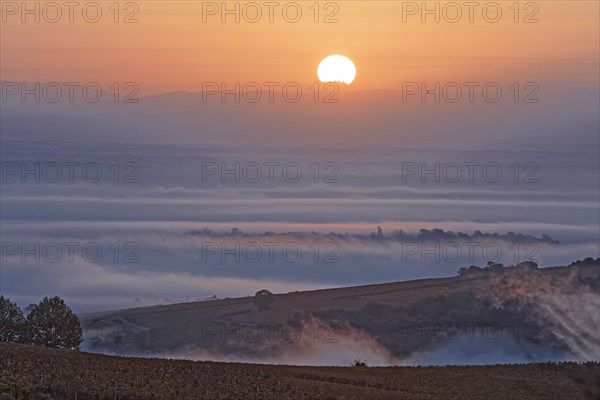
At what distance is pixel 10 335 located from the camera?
43.6 m

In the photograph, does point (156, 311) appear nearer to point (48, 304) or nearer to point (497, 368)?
point (48, 304)

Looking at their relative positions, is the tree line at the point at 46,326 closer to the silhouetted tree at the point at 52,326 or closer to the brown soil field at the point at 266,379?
the silhouetted tree at the point at 52,326

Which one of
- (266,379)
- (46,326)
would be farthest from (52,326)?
(266,379)

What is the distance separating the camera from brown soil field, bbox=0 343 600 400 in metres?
32.4

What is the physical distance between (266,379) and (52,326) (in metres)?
11.4

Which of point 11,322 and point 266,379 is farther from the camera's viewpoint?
point 11,322

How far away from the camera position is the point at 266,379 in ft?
119

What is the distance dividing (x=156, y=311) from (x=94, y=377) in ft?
106

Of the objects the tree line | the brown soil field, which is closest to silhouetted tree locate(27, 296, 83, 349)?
the tree line

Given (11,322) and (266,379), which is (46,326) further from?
(266,379)

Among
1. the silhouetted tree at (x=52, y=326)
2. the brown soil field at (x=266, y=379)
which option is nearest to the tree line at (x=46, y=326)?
the silhouetted tree at (x=52, y=326)

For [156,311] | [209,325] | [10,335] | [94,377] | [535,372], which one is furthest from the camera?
[156,311]

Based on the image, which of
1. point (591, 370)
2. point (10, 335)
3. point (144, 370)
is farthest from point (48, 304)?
point (591, 370)

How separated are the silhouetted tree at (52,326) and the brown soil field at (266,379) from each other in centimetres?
635
